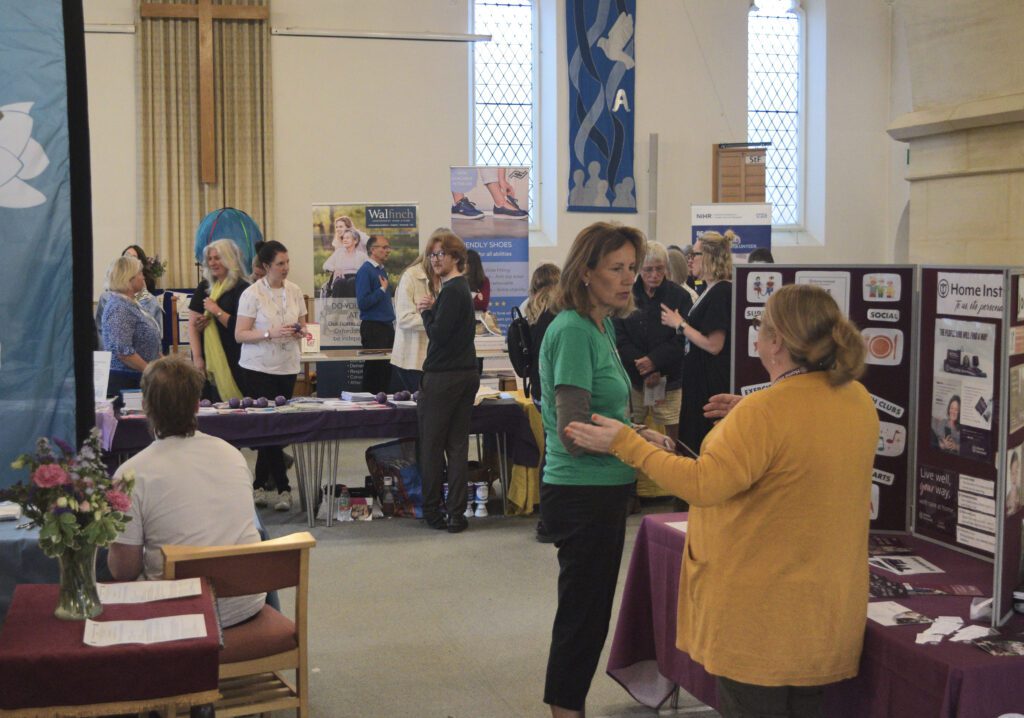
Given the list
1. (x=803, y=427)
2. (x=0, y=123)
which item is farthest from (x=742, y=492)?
(x=0, y=123)

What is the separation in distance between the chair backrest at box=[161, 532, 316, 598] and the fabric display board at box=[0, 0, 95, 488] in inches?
17.2

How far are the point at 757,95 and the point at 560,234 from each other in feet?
9.09

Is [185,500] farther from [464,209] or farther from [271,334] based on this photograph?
[464,209]

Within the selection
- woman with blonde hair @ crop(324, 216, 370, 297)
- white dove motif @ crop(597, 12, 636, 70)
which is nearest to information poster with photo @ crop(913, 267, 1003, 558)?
woman with blonde hair @ crop(324, 216, 370, 297)

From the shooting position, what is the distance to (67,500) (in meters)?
2.17

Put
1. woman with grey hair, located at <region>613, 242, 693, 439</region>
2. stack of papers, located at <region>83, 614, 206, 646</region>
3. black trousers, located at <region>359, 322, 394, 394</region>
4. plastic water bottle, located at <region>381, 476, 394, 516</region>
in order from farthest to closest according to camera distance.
A: 1. black trousers, located at <region>359, 322, 394, 394</region>
2. plastic water bottle, located at <region>381, 476, 394, 516</region>
3. woman with grey hair, located at <region>613, 242, 693, 439</region>
4. stack of papers, located at <region>83, 614, 206, 646</region>

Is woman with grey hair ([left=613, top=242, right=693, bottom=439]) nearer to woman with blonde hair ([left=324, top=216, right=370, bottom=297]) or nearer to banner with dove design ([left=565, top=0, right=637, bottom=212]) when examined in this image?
woman with blonde hair ([left=324, top=216, right=370, bottom=297])

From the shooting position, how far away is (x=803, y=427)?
199 cm

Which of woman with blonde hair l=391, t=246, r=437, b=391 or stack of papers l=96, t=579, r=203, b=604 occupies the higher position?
woman with blonde hair l=391, t=246, r=437, b=391

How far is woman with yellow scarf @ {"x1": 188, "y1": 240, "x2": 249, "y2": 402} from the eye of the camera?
588 centimetres

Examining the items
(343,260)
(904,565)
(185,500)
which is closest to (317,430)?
(343,260)

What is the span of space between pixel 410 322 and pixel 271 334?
0.72m

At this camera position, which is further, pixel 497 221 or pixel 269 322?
pixel 497 221

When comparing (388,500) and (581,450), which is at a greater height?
(581,450)
